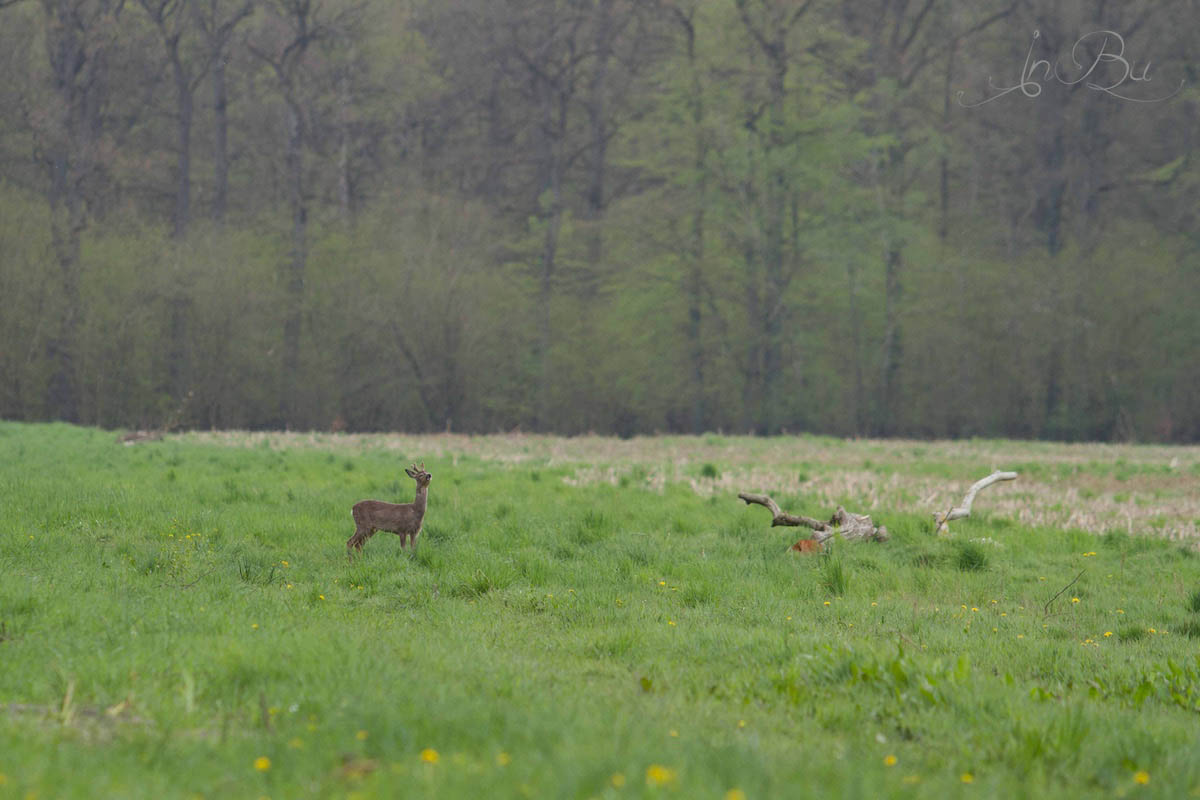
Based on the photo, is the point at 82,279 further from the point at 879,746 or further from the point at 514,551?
the point at 879,746

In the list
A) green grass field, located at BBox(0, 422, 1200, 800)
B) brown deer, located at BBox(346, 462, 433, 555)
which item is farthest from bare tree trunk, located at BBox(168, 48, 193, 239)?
brown deer, located at BBox(346, 462, 433, 555)

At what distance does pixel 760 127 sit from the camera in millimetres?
40219

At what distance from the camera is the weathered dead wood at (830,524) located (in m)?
10.8

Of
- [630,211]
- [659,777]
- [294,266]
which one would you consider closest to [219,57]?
[294,266]

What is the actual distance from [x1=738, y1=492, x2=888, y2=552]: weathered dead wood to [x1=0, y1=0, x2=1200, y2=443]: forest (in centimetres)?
2525

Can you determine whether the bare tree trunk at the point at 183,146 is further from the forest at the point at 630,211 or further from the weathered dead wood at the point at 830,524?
the weathered dead wood at the point at 830,524

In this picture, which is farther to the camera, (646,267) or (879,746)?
(646,267)

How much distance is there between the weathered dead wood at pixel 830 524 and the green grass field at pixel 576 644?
33cm

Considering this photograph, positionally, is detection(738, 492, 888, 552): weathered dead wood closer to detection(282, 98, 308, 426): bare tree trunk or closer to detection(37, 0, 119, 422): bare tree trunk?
detection(282, 98, 308, 426): bare tree trunk

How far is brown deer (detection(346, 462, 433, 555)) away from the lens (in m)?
9.47

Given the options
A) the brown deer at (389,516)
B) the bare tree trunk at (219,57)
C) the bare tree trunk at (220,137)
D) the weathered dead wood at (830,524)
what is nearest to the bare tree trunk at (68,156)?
the bare tree trunk at (219,57)

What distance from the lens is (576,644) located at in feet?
22.6

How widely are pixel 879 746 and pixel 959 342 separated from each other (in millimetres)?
37161

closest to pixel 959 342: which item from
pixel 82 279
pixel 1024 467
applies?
pixel 1024 467
